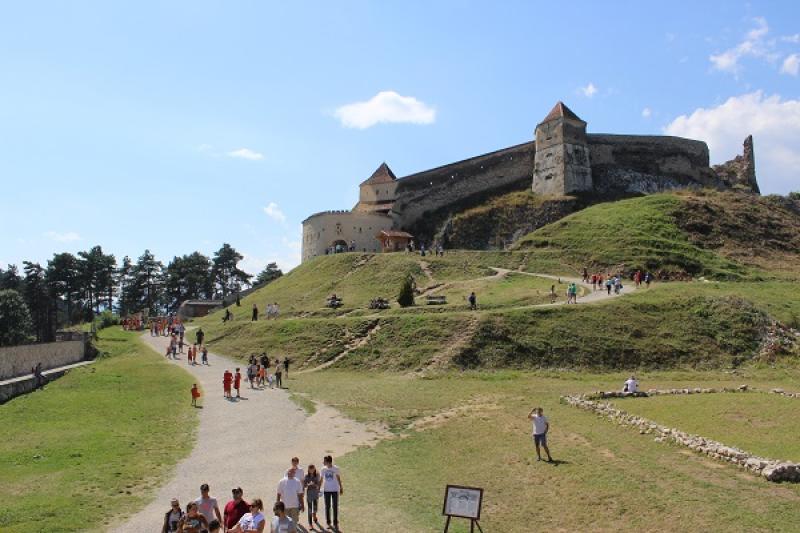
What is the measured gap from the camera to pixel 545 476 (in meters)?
14.5

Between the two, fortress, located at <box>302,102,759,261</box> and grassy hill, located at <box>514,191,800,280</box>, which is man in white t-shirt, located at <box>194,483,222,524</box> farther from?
fortress, located at <box>302,102,759,261</box>

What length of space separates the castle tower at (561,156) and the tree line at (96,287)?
1390 inches

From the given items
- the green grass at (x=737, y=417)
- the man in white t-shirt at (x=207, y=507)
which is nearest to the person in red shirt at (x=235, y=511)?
the man in white t-shirt at (x=207, y=507)

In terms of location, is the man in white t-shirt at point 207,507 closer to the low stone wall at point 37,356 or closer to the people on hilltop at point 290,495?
the people on hilltop at point 290,495

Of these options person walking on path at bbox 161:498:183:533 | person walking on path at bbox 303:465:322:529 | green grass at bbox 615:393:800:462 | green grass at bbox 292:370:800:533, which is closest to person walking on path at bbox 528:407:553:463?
green grass at bbox 292:370:800:533

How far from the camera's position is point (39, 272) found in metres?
76.8

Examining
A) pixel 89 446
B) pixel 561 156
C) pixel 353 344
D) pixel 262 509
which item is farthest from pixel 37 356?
pixel 561 156

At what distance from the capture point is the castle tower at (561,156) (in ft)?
227

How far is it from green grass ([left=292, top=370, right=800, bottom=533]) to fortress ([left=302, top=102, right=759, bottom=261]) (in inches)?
1840

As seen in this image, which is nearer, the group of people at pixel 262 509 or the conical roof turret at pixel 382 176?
the group of people at pixel 262 509

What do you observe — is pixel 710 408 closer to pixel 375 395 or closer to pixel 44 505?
pixel 375 395

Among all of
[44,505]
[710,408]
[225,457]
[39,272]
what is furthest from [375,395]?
[39,272]

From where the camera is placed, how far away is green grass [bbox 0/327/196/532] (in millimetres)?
12352

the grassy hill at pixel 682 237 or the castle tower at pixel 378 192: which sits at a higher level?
the castle tower at pixel 378 192
